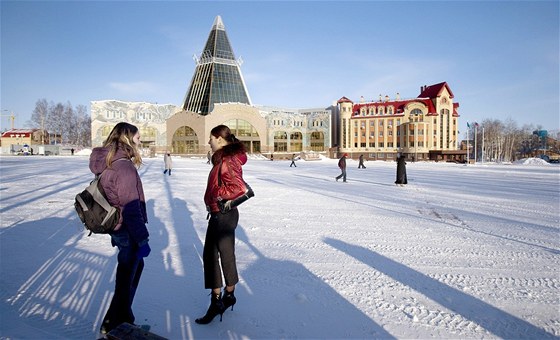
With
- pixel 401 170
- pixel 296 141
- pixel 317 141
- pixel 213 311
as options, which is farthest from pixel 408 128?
pixel 213 311

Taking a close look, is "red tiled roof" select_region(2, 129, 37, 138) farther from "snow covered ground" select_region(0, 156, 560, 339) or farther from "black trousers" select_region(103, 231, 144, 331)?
"black trousers" select_region(103, 231, 144, 331)

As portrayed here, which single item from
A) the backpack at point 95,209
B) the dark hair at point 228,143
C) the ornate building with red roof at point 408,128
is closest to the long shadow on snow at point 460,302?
the dark hair at point 228,143

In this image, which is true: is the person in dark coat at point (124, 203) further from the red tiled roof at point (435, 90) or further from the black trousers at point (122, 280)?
the red tiled roof at point (435, 90)

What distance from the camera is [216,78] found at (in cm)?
6581

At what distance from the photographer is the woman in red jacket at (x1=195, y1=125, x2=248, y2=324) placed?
2.93m

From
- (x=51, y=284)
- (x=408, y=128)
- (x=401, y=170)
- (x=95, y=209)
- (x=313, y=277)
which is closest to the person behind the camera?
(x=95, y=209)

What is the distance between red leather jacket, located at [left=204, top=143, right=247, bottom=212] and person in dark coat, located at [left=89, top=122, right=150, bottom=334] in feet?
2.04

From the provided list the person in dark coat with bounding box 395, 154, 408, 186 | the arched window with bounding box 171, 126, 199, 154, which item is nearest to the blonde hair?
the person in dark coat with bounding box 395, 154, 408, 186

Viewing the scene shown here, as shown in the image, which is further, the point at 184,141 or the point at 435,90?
the point at 184,141

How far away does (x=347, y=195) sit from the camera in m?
11.2

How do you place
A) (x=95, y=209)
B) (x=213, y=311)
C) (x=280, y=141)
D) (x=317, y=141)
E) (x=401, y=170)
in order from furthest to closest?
(x=317, y=141) → (x=280, y=141) → (x=401, y=170) → (x=213, y=311) → (x=95, y=209)

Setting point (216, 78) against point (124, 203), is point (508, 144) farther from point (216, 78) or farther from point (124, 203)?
point (124, 203)

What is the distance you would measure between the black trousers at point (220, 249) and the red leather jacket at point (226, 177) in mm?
130

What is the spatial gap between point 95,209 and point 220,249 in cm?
111
